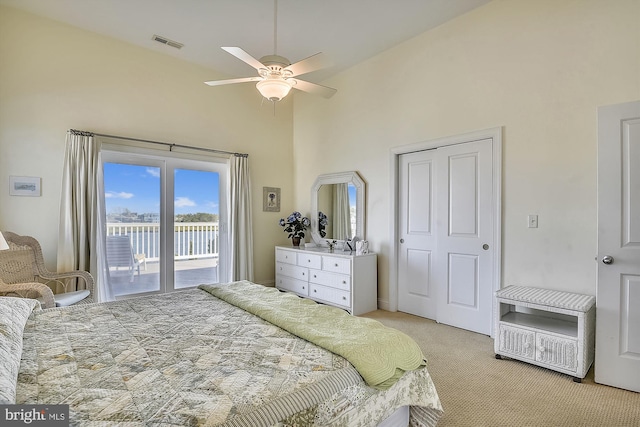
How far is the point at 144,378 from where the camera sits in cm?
118

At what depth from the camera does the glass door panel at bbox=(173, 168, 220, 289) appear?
437cm

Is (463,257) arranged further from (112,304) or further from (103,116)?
(103,116)

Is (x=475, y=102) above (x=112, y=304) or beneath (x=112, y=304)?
above

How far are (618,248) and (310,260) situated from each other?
3.02 meters

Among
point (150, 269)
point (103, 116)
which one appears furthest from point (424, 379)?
point (103, 116)

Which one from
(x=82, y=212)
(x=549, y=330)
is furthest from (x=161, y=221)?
(x=549, y=330)

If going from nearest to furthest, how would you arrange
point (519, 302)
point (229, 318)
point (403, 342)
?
point (403, 342)
point (229, 318)
point (519, 302)

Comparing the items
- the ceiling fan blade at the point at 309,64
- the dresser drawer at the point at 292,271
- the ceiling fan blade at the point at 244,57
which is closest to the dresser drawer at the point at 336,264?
the dresser drawer at the point at 292,271

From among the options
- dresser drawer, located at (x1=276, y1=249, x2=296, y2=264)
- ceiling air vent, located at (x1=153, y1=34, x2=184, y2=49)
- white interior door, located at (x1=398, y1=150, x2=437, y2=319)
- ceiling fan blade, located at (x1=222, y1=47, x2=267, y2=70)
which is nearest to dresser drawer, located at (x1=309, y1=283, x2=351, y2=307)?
dresser drawer, located at (x1=276, y1=249, x2=296, y2=264)

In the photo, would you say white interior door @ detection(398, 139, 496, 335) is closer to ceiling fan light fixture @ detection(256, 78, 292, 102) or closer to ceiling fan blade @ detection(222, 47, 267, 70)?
ceiling fan light fixture @ detection(256, 78, 292, 102)

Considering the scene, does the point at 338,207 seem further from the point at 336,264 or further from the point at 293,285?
the point at 293,285

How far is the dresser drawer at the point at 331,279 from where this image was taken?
3.85m

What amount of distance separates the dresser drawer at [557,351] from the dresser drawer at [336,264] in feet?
6.33

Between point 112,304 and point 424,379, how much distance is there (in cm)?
199
